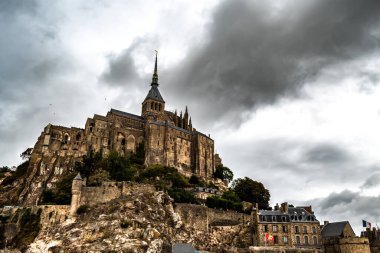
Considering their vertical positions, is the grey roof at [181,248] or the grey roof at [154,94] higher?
the grey roof at [154,94]

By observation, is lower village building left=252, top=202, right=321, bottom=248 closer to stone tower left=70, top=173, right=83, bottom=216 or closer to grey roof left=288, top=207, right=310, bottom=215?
grey roof left=288, top=207, right=310, bottom=215

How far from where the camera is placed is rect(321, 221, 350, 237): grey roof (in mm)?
58112

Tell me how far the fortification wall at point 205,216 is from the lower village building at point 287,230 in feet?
14.5

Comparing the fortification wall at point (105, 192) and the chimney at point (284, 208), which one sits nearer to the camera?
the fortification wall at point (105, 192)

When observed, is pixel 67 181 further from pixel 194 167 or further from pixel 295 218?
pixel 295 218

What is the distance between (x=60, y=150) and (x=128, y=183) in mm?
25587

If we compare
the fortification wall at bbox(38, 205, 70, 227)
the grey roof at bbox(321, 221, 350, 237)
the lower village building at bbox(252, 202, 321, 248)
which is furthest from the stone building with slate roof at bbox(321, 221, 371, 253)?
the fortification wall at bbox(38, 205, 70, 227)

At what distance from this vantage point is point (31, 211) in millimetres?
54219

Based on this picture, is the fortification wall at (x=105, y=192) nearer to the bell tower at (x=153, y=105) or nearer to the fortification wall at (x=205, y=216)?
the fortification wall at (x=205, y=216)

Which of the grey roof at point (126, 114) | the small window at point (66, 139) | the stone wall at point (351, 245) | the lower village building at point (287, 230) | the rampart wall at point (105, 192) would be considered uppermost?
the grey roof at point (126, 114)

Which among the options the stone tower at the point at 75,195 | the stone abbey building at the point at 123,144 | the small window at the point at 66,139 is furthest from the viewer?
the small window at the point at 66,139

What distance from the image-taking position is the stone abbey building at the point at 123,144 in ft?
242

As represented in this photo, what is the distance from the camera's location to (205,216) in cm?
5812

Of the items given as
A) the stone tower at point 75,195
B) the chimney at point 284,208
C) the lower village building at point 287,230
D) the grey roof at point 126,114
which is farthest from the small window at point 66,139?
the chimney at point 284,208
